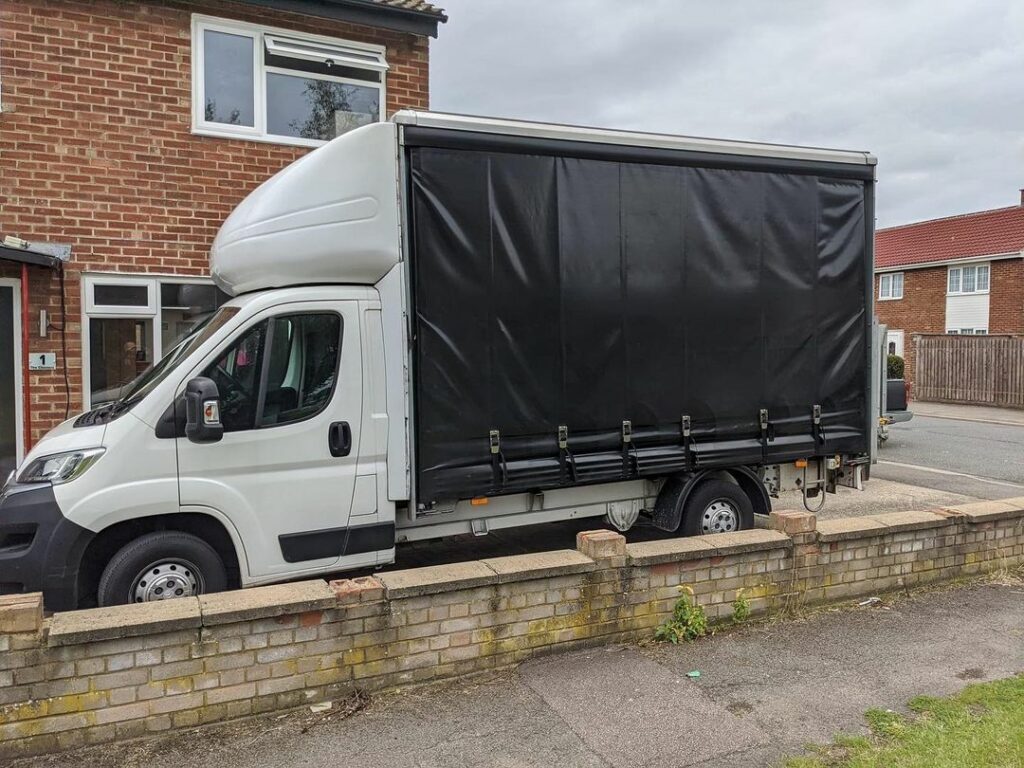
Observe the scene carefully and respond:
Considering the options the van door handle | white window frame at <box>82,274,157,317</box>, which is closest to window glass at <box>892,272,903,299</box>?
white window frame at <box>82,274,157,317</box>

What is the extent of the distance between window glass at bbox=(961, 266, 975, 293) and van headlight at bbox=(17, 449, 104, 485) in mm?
31901

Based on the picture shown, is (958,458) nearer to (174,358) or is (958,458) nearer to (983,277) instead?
(174,358)

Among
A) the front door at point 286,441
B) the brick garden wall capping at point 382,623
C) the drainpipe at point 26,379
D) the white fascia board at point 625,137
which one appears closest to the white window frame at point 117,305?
the drainpipe at point 26,379

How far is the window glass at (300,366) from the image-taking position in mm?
5031

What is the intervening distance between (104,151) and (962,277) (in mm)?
30576

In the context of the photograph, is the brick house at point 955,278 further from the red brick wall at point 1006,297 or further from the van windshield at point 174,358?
the van windshield at point 174,358

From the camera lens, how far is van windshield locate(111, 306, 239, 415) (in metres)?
4.86

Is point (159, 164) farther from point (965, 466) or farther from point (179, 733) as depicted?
point (965, 466)

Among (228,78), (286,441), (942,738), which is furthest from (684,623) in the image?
(228,78)

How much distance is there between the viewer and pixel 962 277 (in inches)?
1180

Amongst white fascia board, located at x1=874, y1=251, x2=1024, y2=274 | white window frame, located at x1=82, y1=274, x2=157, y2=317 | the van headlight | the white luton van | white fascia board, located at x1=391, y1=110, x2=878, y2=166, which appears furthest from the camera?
white fascia board, located at x1=874, y1=251, x2=1024, y2=274

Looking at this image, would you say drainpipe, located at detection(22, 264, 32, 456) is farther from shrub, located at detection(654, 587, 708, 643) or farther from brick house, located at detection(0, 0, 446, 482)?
shrub, located at detection(654, 587, 708, 643)

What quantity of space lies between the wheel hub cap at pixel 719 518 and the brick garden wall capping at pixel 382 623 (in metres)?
0.89

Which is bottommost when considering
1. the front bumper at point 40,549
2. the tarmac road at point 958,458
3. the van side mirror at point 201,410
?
the tarmac road at point 958,458
